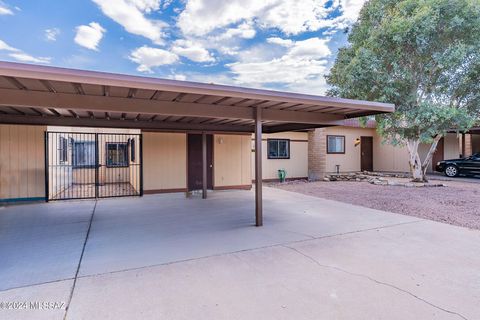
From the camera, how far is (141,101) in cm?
494

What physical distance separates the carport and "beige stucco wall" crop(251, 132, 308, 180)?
6536mm

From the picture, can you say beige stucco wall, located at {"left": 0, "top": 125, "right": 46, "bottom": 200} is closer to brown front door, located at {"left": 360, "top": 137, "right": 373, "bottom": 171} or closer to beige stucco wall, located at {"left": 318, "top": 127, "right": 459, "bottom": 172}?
beige stucco wall, located at {"left": 318, "top": 127, "right": 459, "bottom": 172}

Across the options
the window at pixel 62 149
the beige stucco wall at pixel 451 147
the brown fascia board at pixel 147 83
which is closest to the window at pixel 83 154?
the window at pixel 62 149

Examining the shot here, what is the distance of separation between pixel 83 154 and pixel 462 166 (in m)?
18.8

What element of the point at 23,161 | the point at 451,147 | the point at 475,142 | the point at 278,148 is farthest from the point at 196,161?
the point at 475,142

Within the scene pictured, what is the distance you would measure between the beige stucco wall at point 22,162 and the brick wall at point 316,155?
10981 mm

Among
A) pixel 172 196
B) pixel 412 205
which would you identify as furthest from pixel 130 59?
pixel 412 205

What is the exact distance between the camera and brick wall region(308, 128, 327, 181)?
1411 cm

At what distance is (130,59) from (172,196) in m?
10.7

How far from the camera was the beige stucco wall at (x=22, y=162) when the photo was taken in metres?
7.83

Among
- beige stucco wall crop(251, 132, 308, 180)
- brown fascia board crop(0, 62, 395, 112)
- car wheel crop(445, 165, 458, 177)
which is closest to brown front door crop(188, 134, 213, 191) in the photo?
beige stucco wall crop(251, 132, 308, 180)

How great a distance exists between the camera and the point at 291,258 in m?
3.89

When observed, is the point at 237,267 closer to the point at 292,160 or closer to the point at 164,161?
the point at 164,161

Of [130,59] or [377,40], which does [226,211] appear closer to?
[377,40]
